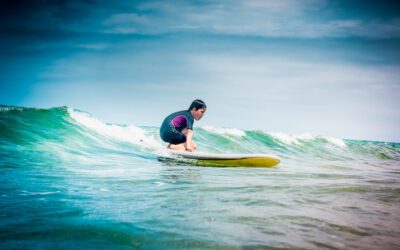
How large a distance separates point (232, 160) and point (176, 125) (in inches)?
69.4

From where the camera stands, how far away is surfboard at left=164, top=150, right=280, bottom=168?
7.13 metres

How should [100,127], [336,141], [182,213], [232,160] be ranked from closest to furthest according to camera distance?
[182,213], [232,160], [100,127], [336,141]

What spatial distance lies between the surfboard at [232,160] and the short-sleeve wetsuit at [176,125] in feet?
2.36

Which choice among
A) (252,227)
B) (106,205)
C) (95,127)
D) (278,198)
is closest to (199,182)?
(278,198)

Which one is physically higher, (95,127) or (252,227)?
(95,127)

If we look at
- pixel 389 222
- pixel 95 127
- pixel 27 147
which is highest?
pixel 95 127

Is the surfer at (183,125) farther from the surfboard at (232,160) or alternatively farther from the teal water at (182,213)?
the teal water at (182,213)

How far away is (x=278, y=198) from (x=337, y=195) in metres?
0.89

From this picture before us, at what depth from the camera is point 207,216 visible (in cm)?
259

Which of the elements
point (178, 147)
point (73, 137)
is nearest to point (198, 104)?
point (178, 147)

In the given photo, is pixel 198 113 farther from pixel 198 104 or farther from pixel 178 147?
pixel 178 147

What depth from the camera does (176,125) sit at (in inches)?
310


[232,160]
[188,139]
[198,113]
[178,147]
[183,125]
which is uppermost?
[198,113]

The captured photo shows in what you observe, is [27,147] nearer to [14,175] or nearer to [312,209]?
[14,175]
